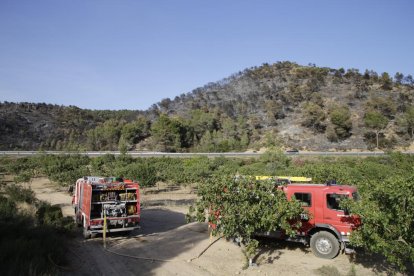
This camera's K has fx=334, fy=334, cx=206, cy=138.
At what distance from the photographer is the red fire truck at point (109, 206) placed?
15945 mm

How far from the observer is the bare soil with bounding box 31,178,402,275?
39.8 ft

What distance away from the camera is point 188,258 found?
44.3 feet

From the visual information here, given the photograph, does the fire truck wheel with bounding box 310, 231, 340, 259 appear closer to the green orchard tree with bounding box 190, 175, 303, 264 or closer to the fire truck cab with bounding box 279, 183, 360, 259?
the fire truck cab with bounding box 279, 183, 360, 259

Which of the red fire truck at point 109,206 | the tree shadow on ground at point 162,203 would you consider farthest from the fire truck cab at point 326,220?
the tree shadow on ground at point 162,203

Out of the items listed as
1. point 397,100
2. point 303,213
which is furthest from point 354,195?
point 397,100

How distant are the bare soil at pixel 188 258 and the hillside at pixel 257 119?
59377 mm

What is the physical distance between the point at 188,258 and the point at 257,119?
3377 inches

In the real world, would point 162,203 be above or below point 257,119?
below

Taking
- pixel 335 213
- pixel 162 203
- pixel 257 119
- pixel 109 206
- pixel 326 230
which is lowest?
pixel 162 203

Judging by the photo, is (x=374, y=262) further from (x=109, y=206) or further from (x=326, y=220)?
(x=109, y=206)

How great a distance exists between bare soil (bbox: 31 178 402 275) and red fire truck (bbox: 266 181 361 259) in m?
0.58

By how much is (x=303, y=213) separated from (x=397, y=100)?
101 m

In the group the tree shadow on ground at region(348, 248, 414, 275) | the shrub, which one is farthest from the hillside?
the tree shadow on ground at region(348, 248, 414, 275)

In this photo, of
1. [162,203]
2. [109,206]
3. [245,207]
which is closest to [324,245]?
[245,207]
